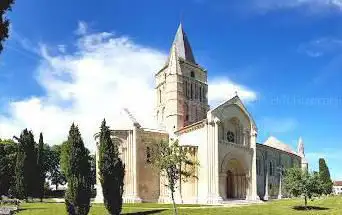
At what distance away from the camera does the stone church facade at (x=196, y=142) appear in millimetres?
54750

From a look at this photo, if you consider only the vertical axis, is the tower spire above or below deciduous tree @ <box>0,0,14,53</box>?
above

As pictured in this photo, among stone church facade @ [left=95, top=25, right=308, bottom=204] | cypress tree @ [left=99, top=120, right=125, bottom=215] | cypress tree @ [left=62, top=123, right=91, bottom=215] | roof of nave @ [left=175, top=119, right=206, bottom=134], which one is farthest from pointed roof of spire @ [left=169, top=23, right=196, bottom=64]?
cypress tree @ [left=62, top=123, right=91, bottom=215]

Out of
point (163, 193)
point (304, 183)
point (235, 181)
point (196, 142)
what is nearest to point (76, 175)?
point (163, 193)

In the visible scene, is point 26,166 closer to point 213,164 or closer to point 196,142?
point 196,142

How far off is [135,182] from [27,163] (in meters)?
14.9

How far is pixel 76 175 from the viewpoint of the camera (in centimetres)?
4031

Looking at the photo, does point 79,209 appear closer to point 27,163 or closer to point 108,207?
point 108,207

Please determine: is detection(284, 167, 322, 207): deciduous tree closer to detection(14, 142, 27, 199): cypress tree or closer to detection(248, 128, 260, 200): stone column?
detection(248, 128, 260, 200): stone column

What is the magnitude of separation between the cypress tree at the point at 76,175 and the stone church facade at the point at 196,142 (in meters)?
14.9

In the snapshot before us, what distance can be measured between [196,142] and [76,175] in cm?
1980

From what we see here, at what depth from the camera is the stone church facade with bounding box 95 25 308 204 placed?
5475cm

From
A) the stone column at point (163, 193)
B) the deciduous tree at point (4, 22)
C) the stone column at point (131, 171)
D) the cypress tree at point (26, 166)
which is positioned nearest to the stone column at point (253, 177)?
the stone column at point (163, 193)

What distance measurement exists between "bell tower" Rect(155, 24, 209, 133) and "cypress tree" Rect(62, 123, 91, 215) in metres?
22.0

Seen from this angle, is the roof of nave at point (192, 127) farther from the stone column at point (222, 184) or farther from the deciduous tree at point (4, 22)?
the deciduous tree at point (4, 22)
